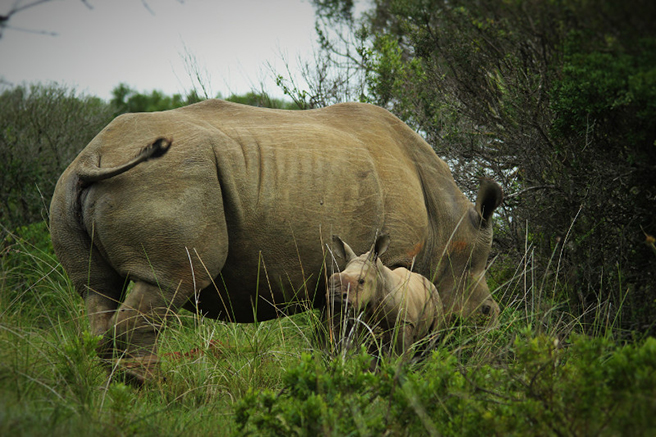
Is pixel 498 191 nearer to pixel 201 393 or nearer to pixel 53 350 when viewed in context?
pixel 201 393

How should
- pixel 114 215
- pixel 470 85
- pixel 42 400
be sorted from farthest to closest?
pixel 470 85 → pixel 114 215 → pixel 42 400

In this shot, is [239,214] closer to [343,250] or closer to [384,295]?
[343,250]

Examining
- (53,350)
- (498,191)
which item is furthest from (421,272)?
(53,350)

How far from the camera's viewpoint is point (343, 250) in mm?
4043

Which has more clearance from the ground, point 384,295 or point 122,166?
point 122,166

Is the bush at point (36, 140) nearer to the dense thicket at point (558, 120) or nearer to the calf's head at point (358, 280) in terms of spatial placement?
the dense thicket at point (558, 120)

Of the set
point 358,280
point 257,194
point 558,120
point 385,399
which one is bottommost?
point 385,399

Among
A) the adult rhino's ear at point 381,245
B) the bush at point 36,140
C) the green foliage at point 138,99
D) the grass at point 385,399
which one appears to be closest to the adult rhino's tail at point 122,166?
the grass at point 385,399

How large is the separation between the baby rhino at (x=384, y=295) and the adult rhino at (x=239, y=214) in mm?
356

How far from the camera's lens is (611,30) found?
9.65 feet

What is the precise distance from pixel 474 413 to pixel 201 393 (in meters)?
1.75

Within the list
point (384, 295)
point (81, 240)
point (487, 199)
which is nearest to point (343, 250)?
point (384, 295)

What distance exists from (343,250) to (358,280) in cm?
44

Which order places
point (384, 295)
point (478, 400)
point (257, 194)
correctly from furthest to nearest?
point (257, 194) < point (384, 295) < point (478, 400)
